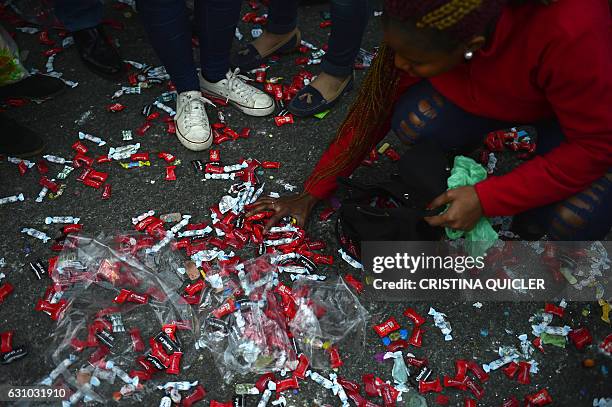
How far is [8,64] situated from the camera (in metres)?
2.90

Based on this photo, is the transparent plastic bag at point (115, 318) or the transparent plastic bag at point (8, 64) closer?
the transparent plastic bag at point (115, 318)

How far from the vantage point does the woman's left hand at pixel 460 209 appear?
6.30ft

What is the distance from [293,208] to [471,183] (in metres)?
0.91

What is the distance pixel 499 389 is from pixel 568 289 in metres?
0.63

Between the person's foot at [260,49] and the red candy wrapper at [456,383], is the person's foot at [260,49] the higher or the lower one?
the higher one

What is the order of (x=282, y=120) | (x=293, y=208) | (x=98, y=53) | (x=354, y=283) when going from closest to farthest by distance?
(x=354, y=283), (x=293, y=208), (x=282, y=120), (x=98, y=53)

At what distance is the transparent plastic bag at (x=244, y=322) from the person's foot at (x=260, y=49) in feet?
4.91

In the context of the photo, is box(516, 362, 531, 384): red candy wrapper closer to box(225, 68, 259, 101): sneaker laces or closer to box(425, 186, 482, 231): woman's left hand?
box(425, 186, 482, 231): woman's left hand

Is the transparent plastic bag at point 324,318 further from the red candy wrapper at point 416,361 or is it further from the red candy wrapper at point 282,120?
the red candy wrapper at point 282,120

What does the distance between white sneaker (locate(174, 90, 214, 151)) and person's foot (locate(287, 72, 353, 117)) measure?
0.53 metres

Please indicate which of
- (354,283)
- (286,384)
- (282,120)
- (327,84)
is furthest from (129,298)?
(327,84)

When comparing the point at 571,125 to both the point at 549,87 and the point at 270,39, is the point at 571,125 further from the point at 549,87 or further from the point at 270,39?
the point at 270,39

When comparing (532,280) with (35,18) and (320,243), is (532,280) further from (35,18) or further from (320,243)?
(35,18)

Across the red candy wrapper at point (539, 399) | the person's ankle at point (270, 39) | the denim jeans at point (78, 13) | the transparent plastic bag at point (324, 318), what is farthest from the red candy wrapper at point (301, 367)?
the denim jeans at point (78, 13)
